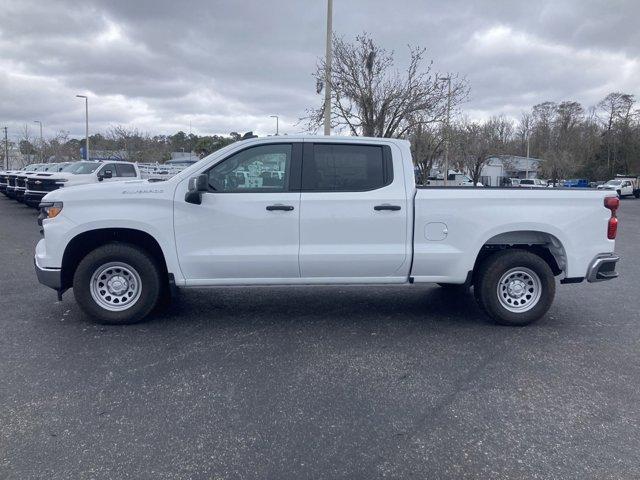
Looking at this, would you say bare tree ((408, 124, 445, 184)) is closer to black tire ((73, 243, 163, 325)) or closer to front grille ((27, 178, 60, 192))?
front grille ((27, 178, 60, 192))

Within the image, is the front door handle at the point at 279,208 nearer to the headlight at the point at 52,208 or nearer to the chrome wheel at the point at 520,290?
the headlight at the point at 52,208

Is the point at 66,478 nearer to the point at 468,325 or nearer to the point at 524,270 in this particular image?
the point at 468,325

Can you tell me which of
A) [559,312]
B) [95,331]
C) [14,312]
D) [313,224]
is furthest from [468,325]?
[14,312]

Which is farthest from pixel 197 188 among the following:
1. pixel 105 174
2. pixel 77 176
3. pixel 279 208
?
pixel 105 174

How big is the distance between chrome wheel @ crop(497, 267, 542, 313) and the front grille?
605 inches

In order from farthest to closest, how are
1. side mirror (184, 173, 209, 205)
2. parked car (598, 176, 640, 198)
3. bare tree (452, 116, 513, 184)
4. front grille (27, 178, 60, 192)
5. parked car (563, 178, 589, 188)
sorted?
parked car (563, 178, 589, 188) < parked car (598, 176, 640, 198) < bare tree (452, 116, 513, 184) < front grille (27, 178, 60, 192) < side mirror (184, 173, 209, 205)

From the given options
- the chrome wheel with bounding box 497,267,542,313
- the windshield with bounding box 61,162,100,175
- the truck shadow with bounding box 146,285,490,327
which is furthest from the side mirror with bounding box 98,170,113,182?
the chrome wheel with bounding box 497,267,542,313

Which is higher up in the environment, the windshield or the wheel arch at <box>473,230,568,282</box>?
the windshield

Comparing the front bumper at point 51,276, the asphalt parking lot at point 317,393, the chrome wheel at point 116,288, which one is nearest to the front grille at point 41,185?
the asphalt parking lot at point 317,393

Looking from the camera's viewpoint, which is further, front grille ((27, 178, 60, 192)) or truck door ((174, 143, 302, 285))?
front grille ((27, 178, 60, 192))

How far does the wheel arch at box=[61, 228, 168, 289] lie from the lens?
18.2 feet

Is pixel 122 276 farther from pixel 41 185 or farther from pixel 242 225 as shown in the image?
pixel 41 185

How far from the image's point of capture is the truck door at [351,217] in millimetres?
5473

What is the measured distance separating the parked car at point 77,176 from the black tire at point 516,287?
1303cm
